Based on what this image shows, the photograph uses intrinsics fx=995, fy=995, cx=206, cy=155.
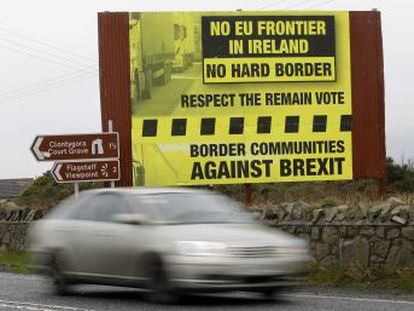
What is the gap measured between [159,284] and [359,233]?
622 centimetres

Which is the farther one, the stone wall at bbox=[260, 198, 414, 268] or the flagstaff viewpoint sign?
the flagstaff viewpoint sign

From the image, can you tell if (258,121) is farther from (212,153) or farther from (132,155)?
(132,155)

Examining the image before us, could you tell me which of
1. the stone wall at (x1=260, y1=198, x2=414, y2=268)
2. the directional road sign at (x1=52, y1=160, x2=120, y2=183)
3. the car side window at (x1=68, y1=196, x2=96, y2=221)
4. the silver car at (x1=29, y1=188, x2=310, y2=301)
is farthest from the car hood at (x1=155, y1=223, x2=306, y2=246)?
the directional road sign at (x1=52, y1=160, x2=120, y2=183)

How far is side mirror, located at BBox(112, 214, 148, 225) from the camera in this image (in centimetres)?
1273

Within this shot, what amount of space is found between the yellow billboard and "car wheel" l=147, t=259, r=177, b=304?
13749mm

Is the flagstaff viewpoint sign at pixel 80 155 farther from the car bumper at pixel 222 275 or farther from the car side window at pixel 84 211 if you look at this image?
the car bumper at pixel 222 275

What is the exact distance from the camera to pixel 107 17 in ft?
85.9

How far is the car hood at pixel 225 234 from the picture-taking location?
12125mm

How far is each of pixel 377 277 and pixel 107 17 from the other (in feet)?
40.7

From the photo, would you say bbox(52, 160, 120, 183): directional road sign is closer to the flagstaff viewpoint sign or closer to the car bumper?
the flagstaff viewpoint sign

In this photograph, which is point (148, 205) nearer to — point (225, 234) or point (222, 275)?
point (225, 234)

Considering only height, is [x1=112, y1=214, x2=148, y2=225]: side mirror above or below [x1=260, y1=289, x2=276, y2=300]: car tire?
above

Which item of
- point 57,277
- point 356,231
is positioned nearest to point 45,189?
point 356,231

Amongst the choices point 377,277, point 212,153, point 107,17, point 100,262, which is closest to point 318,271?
point 377,277
